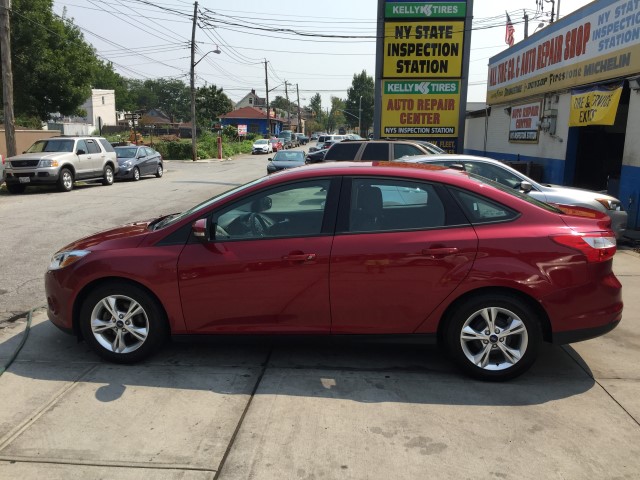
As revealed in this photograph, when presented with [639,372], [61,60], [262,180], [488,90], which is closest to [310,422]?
[262,180]

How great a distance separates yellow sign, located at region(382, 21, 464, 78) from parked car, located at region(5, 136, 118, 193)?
35.1 feet

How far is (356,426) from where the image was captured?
3.44 meters

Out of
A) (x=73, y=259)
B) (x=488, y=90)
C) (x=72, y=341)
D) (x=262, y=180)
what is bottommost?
(x=72, y=341)

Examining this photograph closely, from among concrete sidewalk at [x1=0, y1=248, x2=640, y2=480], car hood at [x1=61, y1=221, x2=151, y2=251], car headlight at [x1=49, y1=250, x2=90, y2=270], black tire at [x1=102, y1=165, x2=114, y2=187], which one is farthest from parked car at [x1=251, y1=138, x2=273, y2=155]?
car headlight at [x1=49, y1=250, x2=90, y2=270]

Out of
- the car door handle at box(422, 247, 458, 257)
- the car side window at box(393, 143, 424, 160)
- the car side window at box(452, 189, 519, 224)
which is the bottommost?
the car door handle at box(422, 247, 458, 257)

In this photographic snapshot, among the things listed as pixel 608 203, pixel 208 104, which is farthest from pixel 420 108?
pixel 208 104

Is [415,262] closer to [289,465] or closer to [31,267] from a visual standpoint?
[289,465]

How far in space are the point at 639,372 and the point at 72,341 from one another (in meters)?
4.88

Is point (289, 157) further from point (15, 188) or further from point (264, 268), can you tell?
point (264, 268)

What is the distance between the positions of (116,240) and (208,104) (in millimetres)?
81102

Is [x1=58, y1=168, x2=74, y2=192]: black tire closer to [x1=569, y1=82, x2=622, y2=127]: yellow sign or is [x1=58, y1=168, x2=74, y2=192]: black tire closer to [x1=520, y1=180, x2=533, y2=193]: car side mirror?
[x1=520, y1=180, x2=533, y2=193]: car side mirror

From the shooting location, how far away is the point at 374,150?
473 inches

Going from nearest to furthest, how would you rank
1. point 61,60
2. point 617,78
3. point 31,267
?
point 31,267
point 617,78
point 61,60

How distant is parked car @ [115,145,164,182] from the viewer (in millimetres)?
22078
